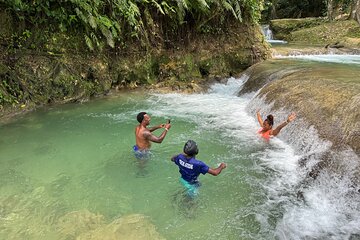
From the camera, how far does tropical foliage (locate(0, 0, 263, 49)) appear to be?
9.36 metres

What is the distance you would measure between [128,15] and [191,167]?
24.4 feet

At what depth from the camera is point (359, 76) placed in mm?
8414

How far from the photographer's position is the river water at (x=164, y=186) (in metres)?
4.29

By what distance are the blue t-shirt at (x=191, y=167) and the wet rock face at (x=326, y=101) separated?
2.46 m

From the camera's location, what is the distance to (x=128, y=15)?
34.9ft

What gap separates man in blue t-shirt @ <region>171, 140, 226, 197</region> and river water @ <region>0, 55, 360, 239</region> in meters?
0.31

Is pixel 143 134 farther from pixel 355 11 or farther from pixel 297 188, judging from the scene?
pixel 355 11

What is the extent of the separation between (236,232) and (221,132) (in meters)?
3.73

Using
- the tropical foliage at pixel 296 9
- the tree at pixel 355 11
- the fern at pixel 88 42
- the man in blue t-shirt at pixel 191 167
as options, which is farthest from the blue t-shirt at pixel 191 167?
the tropical foliage at pixel 296 9

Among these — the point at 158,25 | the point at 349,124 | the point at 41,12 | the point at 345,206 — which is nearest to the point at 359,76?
Answer: the point at 349,124

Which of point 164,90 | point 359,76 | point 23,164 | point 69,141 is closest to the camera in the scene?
point 23,164

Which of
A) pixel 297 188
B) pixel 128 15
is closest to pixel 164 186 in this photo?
pixel 297 188

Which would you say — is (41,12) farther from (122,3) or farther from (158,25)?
(158,25)

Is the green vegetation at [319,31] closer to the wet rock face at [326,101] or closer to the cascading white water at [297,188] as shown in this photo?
the wet rock face at [326,101]
